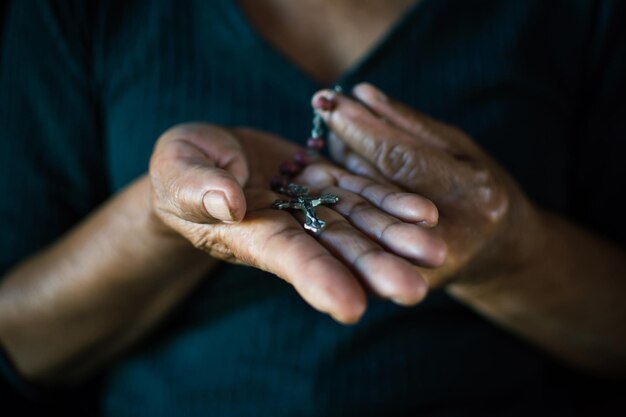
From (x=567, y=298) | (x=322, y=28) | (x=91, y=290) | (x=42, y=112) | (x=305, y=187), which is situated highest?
(x=322, y=28)

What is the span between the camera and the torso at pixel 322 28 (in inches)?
41.9

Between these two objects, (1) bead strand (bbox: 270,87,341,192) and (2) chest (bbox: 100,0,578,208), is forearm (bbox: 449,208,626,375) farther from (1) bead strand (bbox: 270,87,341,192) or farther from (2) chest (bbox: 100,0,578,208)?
(1) bead strand (bbox: 270,87,341,192)

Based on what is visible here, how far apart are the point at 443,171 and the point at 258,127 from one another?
0.36m

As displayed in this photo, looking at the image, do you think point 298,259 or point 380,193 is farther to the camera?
point 380,193

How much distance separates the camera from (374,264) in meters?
0.58

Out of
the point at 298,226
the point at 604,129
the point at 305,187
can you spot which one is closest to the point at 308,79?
the point at 305,187

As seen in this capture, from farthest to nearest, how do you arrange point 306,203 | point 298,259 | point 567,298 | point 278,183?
point 567,298
point 278,183
point 306,203
point 298,259

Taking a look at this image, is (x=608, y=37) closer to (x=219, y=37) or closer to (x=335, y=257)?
(x=219, y=37)

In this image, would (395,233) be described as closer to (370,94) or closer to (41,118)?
(370,94)

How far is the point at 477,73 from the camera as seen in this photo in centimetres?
108

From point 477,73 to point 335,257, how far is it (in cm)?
65

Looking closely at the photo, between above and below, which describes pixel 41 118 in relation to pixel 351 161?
below

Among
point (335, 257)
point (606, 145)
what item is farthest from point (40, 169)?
point (606, 145)

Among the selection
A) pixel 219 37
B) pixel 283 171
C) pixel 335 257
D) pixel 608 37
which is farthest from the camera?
pixel 608 37
